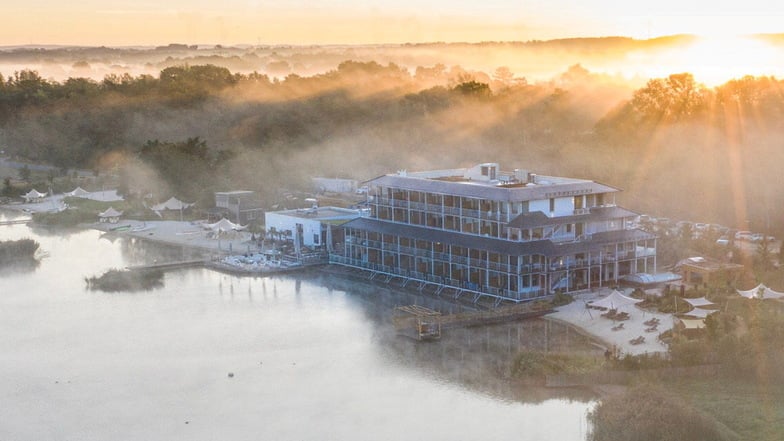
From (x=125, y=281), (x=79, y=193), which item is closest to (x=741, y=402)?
(x=125, y=281)

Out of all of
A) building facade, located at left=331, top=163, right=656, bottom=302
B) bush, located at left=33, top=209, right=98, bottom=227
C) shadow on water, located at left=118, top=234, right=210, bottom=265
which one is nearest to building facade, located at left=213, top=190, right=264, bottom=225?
shadow on water, located at left=118, top=234, right=210, bottom=265

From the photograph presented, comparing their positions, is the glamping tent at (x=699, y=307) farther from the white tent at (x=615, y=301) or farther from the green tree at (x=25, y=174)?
the green tree at (x=25, y=174)

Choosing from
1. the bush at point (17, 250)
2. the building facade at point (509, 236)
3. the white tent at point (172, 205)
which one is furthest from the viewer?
the white tent at point (172, 205)

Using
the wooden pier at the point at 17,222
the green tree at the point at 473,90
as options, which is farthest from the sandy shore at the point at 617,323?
the green tree at the point at 473,90

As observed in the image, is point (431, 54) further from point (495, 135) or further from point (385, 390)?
point (385, 390)

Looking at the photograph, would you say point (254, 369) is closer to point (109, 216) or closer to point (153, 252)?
point (153, 252)

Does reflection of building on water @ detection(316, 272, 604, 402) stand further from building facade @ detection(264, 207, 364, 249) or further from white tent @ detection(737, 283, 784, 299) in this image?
building facade @ detection(264, 207, 364, 249)
